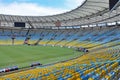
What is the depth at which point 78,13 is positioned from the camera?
65.4 meters

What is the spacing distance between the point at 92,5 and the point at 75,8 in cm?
785

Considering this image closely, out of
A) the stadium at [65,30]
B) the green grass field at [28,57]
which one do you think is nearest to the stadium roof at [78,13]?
the stadium at [65,30]

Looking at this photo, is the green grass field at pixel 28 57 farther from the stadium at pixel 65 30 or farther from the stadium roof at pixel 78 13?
the stadium roof at pixel 78 13

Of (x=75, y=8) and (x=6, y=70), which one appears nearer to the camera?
(x=6, y=70)

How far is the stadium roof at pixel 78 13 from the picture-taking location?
5194cm

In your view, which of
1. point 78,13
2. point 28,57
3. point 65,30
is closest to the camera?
point 28,57

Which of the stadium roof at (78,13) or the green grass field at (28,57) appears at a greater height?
the stadium roof at (78,13)

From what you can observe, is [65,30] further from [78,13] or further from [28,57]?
[28,57]

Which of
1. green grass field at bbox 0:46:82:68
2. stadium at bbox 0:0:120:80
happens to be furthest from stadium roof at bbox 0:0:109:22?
green grass field at bbox 0:46:82:68

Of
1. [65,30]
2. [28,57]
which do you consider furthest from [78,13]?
[28,57]

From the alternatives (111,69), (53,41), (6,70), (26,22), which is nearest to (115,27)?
(53,41)

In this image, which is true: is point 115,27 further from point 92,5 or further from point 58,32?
point 58,32

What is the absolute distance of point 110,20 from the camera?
63.8 m

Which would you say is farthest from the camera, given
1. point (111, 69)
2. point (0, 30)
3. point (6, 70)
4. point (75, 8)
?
point (0, 30)
